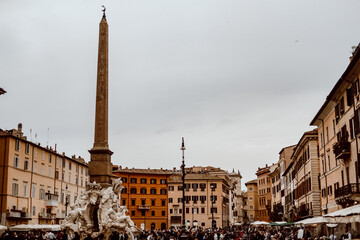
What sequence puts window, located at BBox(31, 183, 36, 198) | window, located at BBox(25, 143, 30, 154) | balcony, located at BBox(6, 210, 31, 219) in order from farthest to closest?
window, located at BBox(31, 183, 36, 198) < window, located at BBox(25, 143, 30, 154) < balcony, located at BBox(6, 210, 31, 219)

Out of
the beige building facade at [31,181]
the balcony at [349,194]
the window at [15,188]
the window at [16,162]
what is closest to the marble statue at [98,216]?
the balcony at [349,194]

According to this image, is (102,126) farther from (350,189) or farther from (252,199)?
(252,199)

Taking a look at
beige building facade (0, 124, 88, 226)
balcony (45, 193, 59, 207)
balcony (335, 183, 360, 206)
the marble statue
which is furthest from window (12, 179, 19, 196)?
balcony (335, 183, 360, 206)

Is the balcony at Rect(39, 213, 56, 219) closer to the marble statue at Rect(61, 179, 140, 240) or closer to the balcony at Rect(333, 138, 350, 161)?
the marble statue at Rect(61, 179, 140, 240)

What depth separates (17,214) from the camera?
43156mm

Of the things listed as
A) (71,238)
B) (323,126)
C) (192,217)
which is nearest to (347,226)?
(323,126)

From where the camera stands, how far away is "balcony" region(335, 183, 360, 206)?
26.4 meters

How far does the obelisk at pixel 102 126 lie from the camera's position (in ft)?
77.4

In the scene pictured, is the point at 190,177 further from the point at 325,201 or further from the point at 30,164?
the point at 325,201

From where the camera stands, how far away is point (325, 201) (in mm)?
36312

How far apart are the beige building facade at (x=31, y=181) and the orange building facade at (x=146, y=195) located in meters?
26.6

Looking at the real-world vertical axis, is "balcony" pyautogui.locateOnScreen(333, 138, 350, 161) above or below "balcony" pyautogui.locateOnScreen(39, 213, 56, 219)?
above

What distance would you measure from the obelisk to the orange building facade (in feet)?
202

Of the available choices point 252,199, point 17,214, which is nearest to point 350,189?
point 17,214
